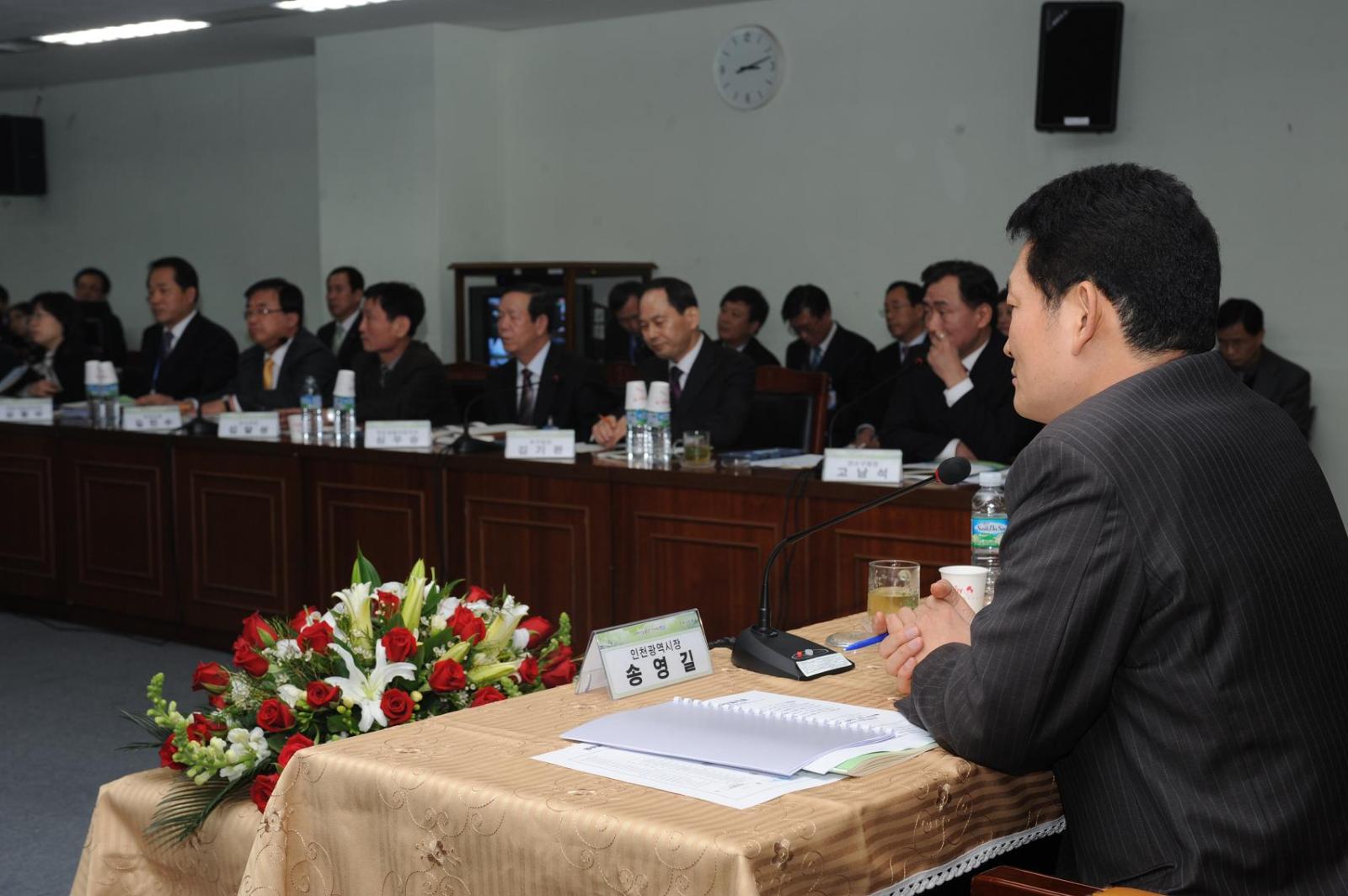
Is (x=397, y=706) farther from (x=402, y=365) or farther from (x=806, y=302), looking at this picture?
(x=806, y=302)

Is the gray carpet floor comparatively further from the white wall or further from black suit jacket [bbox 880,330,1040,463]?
the white wall

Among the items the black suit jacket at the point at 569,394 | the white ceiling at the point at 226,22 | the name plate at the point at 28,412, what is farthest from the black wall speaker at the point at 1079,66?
the name plate at the point at 28,412

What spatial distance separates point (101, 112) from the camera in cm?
1012

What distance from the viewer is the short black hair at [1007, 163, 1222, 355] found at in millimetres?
1319

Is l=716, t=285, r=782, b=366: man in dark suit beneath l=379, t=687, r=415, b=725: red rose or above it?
above

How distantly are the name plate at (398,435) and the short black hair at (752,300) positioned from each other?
2.94m

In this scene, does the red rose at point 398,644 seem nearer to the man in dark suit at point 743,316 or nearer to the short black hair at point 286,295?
the short black hair at point 286,295

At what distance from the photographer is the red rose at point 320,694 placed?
1745 millimetres

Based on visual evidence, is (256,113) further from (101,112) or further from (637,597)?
(637,597)

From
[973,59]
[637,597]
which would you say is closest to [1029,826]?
[637,597]

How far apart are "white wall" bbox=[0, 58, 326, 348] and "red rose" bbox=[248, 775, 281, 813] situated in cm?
736

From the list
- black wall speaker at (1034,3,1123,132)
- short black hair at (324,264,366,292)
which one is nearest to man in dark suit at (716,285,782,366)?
black wall speaker at (1034,3,1123,132)

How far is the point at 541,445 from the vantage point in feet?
14.1

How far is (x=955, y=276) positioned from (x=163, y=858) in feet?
9.65
